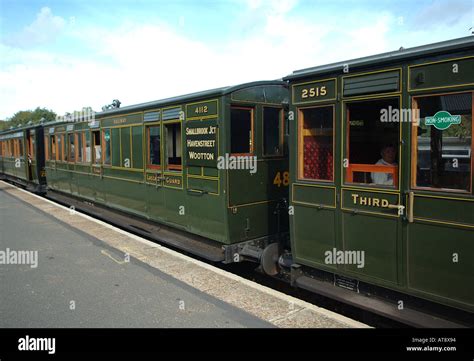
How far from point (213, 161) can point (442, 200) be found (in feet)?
11.3

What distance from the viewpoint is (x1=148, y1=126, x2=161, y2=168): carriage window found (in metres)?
7.91

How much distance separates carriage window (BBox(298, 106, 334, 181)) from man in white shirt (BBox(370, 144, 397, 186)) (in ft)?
1.76

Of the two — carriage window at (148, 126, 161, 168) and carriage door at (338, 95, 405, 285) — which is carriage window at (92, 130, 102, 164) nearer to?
carriage window at (148, 126, 161, 168)

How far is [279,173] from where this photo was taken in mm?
6867

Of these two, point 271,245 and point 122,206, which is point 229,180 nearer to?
point 271,245

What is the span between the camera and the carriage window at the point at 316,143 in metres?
4.71

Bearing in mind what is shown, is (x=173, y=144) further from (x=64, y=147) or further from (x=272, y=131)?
(x=64, y=147)

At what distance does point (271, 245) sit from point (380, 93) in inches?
117

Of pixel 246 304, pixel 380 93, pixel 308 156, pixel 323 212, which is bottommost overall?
pixel 246 304

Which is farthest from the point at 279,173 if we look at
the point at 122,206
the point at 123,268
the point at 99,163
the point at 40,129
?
the point at 40,129

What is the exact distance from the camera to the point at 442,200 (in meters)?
3.66

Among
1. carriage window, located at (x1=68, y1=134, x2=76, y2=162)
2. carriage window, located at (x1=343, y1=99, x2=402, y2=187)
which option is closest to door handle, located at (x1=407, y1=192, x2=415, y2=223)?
carriage window, located at (x1=343, y1=99, x2=402, y2=187)

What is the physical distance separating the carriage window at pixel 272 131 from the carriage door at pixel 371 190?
7.39ft

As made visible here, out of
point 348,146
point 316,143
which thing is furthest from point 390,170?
point 316,143
